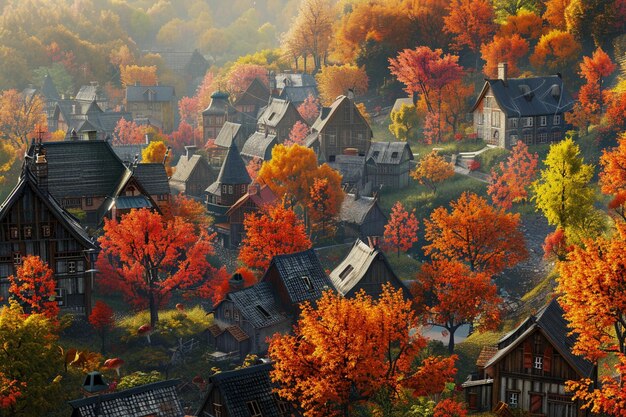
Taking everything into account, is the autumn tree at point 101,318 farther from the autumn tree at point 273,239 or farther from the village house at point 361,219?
the village house at point 361,219

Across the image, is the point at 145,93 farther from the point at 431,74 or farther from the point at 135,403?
the point at 135,403

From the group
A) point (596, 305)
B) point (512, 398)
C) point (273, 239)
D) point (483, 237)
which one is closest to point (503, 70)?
point (483, 237)

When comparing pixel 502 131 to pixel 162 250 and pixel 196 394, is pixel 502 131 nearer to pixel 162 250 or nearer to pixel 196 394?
pixel 162 250

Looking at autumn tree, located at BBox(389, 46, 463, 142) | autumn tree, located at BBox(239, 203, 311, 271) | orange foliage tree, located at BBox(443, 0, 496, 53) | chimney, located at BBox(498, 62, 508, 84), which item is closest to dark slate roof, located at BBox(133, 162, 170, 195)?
autumn tree, located at BBox(239, 203, 311, 271)

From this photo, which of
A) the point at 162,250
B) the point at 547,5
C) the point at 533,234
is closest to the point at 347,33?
the point at 547,5

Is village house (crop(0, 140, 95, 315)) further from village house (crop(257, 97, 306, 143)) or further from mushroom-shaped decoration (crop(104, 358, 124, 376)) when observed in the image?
village house (crop(257, 97, 306, 143))
